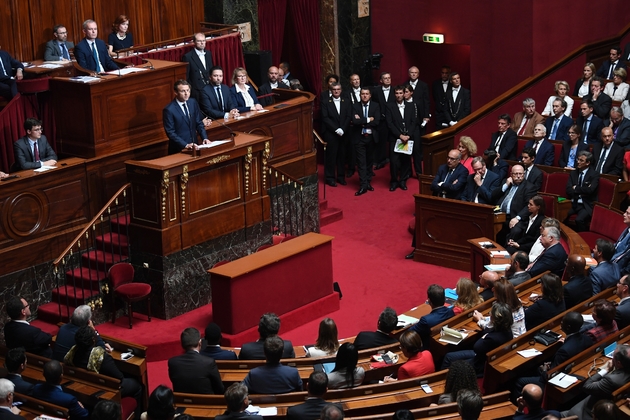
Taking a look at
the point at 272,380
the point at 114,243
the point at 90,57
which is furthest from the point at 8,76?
the point at 272,380

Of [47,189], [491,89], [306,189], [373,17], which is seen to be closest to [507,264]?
[306,189]

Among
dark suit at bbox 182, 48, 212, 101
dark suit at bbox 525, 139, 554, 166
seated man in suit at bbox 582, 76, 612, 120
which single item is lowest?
dark suit at bbox 525, 139, 554, 166

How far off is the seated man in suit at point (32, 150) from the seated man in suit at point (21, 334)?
217 cm

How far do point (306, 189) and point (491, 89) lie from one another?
3851 mm

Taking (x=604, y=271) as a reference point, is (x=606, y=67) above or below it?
above

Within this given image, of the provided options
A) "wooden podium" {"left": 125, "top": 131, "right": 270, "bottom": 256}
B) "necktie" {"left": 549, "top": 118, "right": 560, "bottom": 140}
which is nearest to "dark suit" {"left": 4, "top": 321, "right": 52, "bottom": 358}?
"wooden podium" {"left": 125, "top": 131, "right": 270, "bottom": 256}

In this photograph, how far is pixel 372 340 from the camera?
831 cm

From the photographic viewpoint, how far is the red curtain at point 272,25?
50.7ft

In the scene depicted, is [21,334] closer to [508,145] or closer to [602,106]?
[508,145]

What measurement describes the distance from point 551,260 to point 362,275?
2.57m

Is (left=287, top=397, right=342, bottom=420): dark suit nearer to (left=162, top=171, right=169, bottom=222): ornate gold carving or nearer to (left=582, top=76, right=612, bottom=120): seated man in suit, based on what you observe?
(left=162, top=171, right=169, bottom=222): ornate gold carving

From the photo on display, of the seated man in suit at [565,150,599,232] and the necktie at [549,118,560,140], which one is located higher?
the necktie at [549,118,560,140]

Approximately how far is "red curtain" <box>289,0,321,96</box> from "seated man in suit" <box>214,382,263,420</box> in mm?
9783

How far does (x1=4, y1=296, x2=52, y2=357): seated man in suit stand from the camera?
28.0 feet
